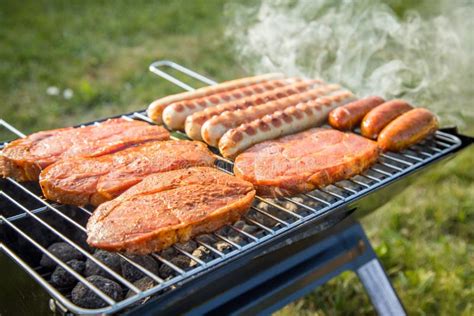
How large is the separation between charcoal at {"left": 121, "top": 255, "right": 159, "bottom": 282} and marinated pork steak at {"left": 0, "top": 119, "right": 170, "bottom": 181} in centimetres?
71

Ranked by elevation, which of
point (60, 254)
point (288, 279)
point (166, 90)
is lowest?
point (288, 279)

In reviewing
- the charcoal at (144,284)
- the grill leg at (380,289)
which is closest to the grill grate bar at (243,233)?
the charcoal at (144,284)

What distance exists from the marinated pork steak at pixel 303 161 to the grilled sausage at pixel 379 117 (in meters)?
0.19

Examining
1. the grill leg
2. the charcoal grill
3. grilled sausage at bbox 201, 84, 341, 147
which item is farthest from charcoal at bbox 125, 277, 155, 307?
the grill leg

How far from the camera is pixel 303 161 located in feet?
10.1

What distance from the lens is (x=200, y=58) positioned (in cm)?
811

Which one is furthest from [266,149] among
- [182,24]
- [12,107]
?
[182,24]

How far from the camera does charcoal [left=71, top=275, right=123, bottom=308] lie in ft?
8.15

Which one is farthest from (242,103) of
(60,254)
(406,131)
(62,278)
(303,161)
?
(62,278)

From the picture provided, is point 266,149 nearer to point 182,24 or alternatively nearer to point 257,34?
point 257,34

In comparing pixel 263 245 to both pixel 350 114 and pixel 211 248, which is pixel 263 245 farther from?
pixel 350 114

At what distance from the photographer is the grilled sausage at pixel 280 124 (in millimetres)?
3248

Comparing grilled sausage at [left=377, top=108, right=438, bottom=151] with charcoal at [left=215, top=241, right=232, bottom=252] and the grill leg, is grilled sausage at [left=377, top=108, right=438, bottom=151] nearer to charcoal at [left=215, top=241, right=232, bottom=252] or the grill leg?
the grill leg

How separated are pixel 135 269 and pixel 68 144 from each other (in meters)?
0.89
